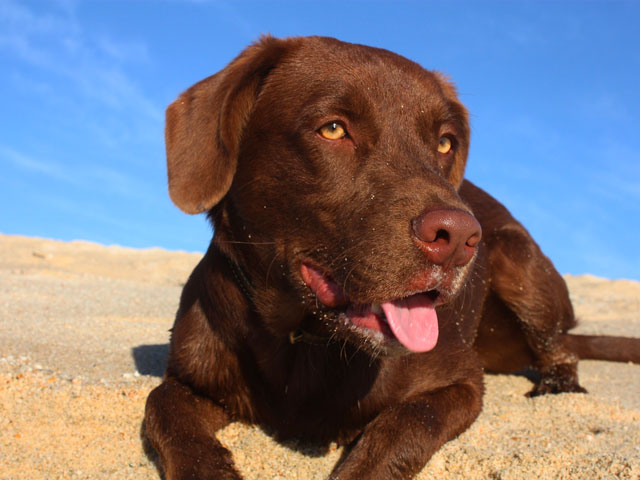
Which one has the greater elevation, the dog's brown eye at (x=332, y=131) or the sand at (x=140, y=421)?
the dog's brown eye at (x=332, y=131)

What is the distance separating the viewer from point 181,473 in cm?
261

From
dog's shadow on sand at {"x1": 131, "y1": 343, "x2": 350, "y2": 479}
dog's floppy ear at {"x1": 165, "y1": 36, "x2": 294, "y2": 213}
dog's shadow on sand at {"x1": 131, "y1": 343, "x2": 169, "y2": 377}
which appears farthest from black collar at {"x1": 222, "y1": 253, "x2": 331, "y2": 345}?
dog's shadow on sand at {"x1": 131, "y1": 343, "x2": 169, "y2": 377}

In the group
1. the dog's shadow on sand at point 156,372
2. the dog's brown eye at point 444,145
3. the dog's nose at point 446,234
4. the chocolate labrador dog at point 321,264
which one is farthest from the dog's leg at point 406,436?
the dog's brown eye at point 444,145

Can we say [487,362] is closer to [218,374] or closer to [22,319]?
[218,374]

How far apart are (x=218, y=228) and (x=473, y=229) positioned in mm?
1331

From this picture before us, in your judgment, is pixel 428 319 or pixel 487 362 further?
pixel 487 362

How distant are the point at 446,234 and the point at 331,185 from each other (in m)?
0.59

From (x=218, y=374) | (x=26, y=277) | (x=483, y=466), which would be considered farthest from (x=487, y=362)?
(x=26, y=277)

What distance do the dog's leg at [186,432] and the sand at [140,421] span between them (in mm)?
156

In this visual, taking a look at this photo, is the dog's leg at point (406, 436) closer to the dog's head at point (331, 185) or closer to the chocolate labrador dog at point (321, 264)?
the chocolate labrador dog at point (321, 264)

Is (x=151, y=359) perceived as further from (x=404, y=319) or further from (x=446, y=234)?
(x=446, y=234)

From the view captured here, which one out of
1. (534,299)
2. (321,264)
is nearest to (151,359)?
(321,264)

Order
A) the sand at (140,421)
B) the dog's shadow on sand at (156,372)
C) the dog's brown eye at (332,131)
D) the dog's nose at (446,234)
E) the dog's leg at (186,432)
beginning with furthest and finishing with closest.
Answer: the dog's shadow on sand at (156,372)
the sand at (140,421)
the dog's brown eye at (332,131)
the dog's leg at (186,432)
the dog's nose at (446,234)

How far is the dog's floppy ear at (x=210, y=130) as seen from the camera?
2.97m
